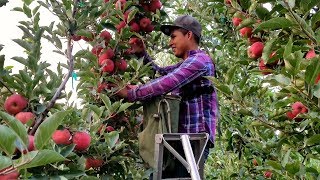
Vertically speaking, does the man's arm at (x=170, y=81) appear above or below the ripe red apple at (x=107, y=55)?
below

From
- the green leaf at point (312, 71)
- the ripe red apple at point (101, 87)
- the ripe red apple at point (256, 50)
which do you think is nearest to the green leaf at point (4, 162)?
the green leaf at point (312, 71)

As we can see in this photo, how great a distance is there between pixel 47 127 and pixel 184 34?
1736 millimetres

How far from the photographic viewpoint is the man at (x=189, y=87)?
6.96 ft

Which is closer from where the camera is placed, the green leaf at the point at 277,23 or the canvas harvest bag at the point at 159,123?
the green leaf at the point at 277,23

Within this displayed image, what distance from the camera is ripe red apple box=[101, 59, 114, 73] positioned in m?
2.18

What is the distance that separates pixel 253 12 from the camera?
153cm

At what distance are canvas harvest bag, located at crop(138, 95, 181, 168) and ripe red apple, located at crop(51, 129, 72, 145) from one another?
0.65m

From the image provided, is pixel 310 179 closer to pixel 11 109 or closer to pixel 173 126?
pixel 173 126

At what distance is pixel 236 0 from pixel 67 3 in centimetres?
67

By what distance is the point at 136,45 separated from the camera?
2.45 metres

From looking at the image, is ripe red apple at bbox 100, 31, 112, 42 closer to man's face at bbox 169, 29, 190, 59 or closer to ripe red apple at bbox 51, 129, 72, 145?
man's face at bbox 169, 29, 190, 59

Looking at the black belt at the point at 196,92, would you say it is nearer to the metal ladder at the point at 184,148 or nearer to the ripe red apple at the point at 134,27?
the metal ladder at the point at 184,148

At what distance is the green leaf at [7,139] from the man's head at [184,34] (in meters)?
1.76

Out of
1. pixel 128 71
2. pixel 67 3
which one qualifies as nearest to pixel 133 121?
pixel 128 71
